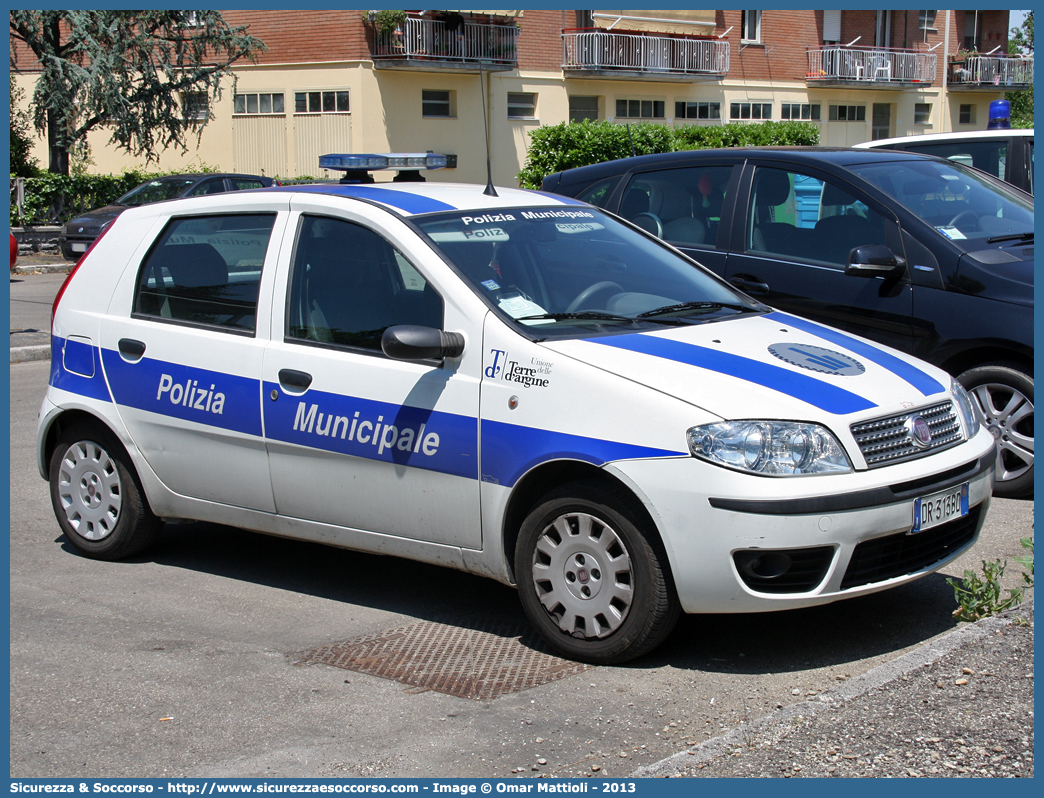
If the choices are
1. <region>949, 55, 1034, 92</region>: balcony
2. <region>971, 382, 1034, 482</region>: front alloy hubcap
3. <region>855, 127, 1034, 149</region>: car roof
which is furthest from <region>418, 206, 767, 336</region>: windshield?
<region>949, 55, 1034, 92</region>: balcony

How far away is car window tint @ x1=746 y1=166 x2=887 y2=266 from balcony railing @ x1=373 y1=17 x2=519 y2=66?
30517 mm

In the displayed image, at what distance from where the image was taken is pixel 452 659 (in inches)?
174

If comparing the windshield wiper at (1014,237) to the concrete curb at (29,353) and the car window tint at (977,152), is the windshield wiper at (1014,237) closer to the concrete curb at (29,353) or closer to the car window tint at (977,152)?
the car window tint at (977,152)

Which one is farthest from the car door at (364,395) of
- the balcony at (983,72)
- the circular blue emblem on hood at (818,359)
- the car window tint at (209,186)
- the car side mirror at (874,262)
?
the balcony at (983,72)

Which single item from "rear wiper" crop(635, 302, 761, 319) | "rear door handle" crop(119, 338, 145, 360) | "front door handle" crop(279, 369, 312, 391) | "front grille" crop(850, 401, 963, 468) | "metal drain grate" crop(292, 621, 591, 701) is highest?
"rear wiper" crop(635, 302, 761, 319)

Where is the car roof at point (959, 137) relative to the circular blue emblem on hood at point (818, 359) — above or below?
above

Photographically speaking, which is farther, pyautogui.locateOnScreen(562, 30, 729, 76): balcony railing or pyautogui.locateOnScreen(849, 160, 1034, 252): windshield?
pyautogui.locateOnScreen(562, 30, 729, 76): balcony railing

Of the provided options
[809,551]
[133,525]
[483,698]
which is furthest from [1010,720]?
[133,525]

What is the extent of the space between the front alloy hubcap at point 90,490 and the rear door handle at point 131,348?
0.52 metres

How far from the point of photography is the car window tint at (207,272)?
517 cm

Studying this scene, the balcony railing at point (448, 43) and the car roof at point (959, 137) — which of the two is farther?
the balcony railing at point (448, 43)

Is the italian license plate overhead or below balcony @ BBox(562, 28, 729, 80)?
below

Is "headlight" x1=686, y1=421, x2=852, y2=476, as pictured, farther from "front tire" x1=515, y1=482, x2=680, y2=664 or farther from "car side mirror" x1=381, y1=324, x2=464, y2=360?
"car side mirror" x1=381, y1=324, x2=464, y2=360

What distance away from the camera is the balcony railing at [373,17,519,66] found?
37438 mm
